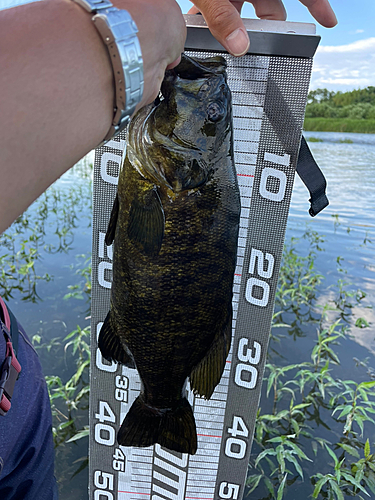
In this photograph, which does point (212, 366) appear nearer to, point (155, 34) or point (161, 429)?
point (161, 429)

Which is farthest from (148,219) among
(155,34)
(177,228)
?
(155,34)

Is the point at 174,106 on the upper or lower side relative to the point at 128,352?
upper

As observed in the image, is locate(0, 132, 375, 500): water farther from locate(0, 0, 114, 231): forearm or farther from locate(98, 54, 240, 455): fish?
locate(0, 0, 114, 231): forearm

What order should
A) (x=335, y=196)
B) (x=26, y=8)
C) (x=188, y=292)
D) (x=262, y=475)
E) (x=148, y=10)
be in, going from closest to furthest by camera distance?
(x=26, y=8) < (x=148, y=10) < (x=188, y=292) < (x=262, y=475) < (x=335, y=196)

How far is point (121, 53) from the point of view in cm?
74

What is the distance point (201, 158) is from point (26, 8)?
68cm

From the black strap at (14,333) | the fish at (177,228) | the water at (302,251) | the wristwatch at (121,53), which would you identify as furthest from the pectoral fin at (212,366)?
the water at (302,251)

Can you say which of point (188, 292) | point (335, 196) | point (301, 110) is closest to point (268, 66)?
point (301, 110)

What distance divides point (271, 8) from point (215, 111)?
2.37ft

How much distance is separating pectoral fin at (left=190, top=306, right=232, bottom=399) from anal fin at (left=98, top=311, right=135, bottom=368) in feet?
0.91

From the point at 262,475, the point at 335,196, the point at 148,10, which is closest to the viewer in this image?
the point at 148,10

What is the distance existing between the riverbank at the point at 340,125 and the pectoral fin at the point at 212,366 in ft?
53.5

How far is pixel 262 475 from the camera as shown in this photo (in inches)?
92.4

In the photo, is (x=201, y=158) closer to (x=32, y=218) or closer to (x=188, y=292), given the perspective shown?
(x=188, y=292)
